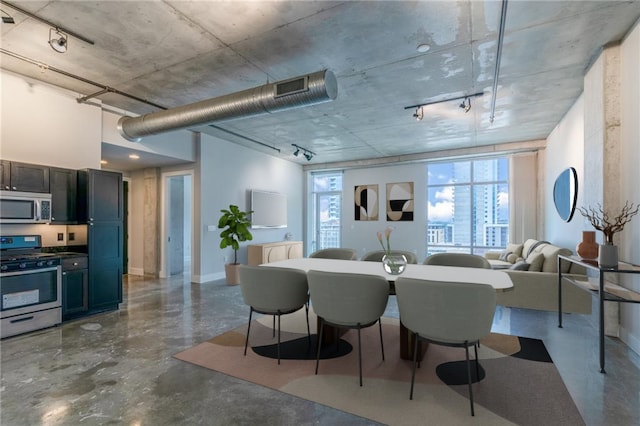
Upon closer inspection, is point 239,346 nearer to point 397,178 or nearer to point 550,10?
point 550,10

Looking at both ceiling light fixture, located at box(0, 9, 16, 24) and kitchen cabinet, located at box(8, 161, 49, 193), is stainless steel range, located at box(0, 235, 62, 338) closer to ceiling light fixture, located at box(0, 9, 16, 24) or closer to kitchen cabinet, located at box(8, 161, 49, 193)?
kitchen cabinet, located at box(8, 161, 49, 193)

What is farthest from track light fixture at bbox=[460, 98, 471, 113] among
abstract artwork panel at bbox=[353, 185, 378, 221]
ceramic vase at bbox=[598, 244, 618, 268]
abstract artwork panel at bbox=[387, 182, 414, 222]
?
abstract artwork panel at bbox=[353, 185, 378, 221]

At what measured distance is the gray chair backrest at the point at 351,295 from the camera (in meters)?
2.23

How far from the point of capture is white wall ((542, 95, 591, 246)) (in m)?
4.35

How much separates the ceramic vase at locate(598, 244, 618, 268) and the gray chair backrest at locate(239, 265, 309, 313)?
2563 millimetres

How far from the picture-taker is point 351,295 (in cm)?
226

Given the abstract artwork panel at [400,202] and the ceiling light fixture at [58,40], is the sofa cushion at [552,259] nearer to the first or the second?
the abstract artwork panel at [400,202]

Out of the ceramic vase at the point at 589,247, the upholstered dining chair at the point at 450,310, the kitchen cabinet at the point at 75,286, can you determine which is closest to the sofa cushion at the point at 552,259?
the ceramic vase at the point at 589,247

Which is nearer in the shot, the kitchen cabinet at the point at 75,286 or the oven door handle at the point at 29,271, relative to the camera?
the oven door handle at the point at 29,271

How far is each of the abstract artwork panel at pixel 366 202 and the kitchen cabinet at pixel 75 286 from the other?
6.58 m

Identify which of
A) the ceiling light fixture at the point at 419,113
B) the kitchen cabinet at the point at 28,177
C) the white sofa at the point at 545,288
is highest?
the ceiling light fixture at the point at 419,113

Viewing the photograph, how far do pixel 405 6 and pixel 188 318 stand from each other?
4092 mm

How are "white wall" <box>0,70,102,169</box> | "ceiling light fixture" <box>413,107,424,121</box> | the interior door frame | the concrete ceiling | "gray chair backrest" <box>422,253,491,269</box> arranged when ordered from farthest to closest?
1. the interior door frame
2. "ceiling light fixture" <box>413,107,424,121</box>
3. "white wall" <box>0,70,102,169</box>
4. "gray chair backrest" <box>422,253,491,269</box>
5. the concrete ceiling

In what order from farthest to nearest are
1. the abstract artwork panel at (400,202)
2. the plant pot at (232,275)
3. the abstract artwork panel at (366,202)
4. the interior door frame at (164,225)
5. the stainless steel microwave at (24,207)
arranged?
the abstract artwork panel at (366,202)
the abstract artwork panel at (400,202)
the interior door frame at (164,225)
the plant pot at (232,275)
the stainless steel microwave at (24,207)
